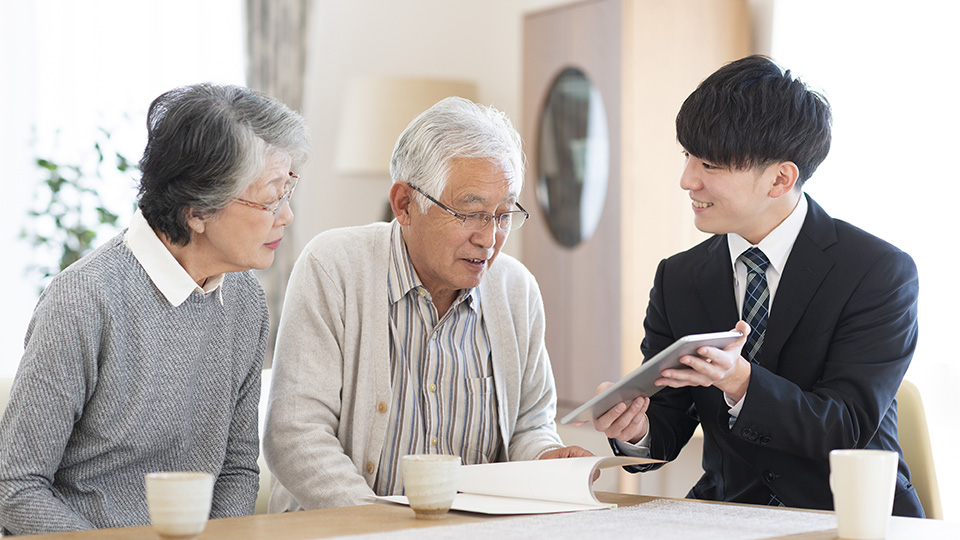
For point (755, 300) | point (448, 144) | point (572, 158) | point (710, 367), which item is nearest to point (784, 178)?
point (755, 300)

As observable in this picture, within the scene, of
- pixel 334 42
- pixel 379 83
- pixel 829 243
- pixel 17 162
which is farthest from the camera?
pixel 334 42

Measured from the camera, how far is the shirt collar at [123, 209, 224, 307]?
1546 mm

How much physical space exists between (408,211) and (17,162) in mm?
2566

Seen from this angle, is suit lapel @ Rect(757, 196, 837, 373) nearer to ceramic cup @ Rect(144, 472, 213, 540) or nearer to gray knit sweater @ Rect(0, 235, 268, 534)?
gray knit sweater @ Rect(0, 235, 268, 534)

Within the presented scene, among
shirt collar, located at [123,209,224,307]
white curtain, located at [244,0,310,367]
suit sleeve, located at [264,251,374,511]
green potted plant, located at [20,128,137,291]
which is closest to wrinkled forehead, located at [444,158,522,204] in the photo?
suit sleeve, located at [264,251,374,511]

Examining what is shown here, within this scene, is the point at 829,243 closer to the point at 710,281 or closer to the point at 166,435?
the point at 710,281

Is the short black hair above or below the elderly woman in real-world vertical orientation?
above

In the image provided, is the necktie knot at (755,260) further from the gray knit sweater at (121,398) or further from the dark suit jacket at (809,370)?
the gray knit sweater at (121,398)

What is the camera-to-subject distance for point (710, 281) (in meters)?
1.77

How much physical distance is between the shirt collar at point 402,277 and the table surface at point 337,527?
21.2 inches

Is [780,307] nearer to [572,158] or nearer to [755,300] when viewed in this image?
[755,300]

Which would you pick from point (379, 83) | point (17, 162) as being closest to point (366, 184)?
point (379, 83)

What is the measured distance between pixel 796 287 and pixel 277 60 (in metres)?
3.17

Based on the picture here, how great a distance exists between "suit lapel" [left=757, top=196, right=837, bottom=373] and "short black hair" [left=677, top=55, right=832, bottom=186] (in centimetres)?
14
